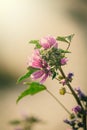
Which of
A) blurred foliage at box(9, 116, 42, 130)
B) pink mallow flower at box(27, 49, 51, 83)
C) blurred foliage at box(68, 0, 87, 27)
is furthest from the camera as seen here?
blurred foliage at box(68, 0, 87, 27)

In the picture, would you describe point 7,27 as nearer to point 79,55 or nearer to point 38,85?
point 79,55

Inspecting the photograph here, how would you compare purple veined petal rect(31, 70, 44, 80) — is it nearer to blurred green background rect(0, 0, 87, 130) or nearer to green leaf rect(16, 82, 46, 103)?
green leaf rect(16, 82, 46, 103)

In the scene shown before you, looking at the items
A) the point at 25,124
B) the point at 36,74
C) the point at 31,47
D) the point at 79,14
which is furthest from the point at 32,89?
the point at 79,14

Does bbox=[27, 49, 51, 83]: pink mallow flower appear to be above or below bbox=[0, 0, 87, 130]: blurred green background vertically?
below

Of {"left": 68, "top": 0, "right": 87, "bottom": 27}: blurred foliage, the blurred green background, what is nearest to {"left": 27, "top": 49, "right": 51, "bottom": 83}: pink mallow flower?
the blurred green background

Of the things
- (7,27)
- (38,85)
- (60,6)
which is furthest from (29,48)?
(38,85)
